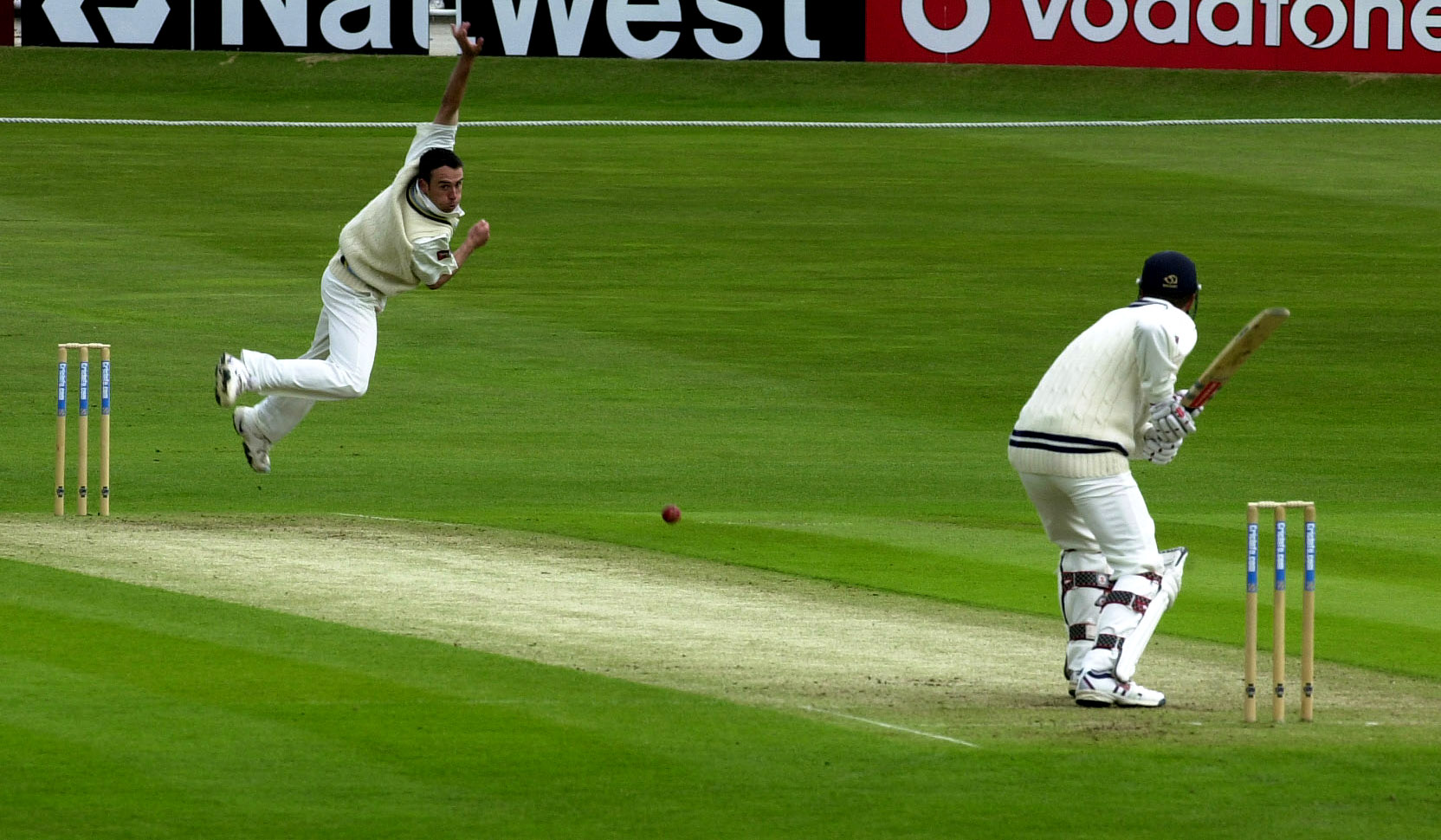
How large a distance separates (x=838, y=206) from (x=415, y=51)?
1083cm

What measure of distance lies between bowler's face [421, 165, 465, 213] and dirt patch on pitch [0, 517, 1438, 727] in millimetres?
1984

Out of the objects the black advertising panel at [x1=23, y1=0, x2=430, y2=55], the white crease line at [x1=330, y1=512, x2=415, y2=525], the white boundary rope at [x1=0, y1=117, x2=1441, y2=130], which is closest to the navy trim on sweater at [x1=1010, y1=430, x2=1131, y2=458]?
the white crease line at [x1=330, y1=512, x2=415, y2=525]

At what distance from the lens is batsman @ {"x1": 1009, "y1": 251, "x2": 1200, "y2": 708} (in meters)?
8.95

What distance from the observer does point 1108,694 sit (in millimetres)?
9031

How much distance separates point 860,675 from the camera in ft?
31.8

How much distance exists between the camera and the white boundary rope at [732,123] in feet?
116

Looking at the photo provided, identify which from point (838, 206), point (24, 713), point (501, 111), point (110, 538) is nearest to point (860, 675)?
point (24, 713)

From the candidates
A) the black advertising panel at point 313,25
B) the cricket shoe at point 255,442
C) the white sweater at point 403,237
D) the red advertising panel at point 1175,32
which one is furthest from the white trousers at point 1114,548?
the black advertising panel at point 313,25

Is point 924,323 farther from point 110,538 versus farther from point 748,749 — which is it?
point 748,749

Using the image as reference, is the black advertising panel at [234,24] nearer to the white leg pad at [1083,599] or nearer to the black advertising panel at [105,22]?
the black advertising panel at [105,22]

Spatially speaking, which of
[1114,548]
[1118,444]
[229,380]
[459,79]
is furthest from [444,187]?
[1114,548]

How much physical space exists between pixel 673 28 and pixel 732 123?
2.61m

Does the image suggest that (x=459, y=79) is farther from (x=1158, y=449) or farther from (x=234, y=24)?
(x=234, y=24)

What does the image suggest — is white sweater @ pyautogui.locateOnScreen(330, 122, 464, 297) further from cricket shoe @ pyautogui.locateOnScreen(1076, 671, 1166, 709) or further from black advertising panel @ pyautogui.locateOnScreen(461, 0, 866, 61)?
black advertising panel @ pyautogui.locateOnScreen(461, 0, 866, 61)
